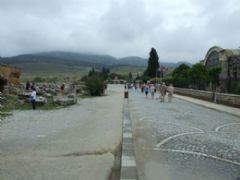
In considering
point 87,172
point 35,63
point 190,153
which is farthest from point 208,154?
point 35,63

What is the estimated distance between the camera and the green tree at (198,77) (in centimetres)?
3988

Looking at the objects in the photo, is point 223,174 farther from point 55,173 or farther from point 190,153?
point 55,173

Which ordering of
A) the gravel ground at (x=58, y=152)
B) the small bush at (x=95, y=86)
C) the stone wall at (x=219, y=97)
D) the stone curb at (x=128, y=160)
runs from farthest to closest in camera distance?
the small bush at (x=95, y=86), the stone wall at (x=219, y=97), the gravel ground at (x=58, y=152), the stone curb at (x=128, y=160)

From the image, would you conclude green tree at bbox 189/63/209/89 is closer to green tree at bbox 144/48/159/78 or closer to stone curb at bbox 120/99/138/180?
stone curb at bbox 120/99/138/180

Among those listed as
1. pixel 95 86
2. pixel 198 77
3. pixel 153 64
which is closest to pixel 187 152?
pixel 198 77

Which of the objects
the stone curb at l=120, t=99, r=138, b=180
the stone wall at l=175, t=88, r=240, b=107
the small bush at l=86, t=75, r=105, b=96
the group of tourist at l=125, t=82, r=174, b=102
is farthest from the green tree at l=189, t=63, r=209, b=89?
the stone curb at l=120, t=99, r=138, b=180

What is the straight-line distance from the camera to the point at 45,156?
8.97m

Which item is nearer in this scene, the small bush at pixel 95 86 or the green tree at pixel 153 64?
the small bush at pixel 95 86

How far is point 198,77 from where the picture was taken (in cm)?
4406

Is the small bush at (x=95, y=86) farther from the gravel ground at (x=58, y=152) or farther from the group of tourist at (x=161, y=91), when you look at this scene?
the gravel ground at (x=58, y=152)

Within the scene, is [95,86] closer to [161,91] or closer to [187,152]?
[161,91]

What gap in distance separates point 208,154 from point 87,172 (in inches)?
129

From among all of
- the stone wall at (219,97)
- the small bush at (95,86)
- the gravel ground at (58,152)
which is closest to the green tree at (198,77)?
the stone wall at (219,97)

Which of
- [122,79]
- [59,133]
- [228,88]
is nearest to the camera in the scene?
[59,133]
